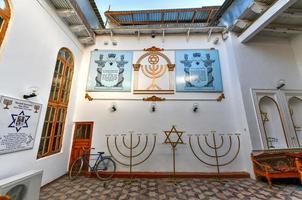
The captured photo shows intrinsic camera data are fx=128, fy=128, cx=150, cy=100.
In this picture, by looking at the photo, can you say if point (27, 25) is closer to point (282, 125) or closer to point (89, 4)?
point (89, 4)

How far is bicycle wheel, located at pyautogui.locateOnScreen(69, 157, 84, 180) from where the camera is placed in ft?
11.8

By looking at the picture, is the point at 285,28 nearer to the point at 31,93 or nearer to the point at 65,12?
the point at 65,12

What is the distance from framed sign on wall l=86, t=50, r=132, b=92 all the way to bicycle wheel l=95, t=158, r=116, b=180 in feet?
7.41

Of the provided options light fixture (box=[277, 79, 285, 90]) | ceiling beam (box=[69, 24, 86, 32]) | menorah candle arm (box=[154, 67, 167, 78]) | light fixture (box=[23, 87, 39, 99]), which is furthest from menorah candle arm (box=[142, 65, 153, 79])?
light fixture (box=[277, 79, 285, 90])

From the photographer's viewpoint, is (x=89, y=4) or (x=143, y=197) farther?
(x=89, y=4)

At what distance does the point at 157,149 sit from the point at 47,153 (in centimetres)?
285

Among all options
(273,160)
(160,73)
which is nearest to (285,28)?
(273,160)

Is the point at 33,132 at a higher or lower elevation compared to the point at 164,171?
higher

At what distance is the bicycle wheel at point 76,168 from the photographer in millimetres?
3588

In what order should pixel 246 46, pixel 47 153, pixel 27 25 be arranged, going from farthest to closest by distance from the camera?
1. pixel 246 46
2. pixel 47 153
3. pixel 27 25

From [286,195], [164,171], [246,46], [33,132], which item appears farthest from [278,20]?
[33,132]

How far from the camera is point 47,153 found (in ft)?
10.3

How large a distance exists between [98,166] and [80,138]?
3.44 ft

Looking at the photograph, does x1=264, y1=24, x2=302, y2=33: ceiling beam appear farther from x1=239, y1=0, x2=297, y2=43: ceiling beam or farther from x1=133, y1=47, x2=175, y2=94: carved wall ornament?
x1=133, y1=47, x2=175, y2=94: carved wall ornament
